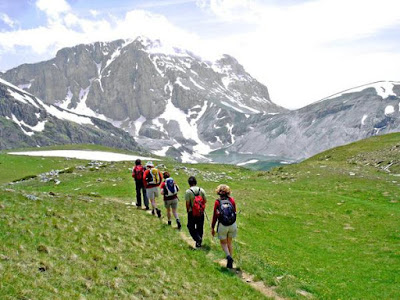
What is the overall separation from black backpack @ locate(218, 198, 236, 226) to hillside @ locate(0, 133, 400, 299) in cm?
224

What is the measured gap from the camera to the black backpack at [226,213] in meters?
16.9

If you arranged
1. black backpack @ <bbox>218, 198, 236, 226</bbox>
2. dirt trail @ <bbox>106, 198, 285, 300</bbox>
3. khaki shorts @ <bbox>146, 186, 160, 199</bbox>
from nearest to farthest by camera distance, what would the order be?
1. dirt trail @ <bbox>106, 198, 285, 300</bbox>
2. black backpack @ <bbox>218, 198, 236, 226</bbox>
3. khaki shorts @ <bbox>146, 186, 160, 199</bbox>

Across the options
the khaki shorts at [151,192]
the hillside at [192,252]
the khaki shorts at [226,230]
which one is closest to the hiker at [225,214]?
the khaki shorts at [226,230]

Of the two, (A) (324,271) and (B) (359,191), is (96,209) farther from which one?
(B) (359,191)

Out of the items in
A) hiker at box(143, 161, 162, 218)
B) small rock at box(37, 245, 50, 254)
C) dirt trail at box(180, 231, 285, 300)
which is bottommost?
dirt trail at box(180, 231, 285, 300)

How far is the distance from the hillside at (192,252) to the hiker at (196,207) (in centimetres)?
90

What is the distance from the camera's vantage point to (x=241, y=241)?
2336cm

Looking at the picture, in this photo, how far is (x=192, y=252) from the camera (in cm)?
1872

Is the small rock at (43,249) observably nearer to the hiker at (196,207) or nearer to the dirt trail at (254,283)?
the hiker at (196,207)

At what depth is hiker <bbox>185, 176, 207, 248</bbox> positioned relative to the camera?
19422 millimetres

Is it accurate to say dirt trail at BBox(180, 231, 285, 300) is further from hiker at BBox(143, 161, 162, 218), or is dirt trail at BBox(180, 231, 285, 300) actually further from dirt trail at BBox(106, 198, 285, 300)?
hiker at BBox(143, 161, 162, 218)

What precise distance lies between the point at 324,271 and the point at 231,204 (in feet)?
22.0

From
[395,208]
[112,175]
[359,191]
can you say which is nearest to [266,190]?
[359,191]

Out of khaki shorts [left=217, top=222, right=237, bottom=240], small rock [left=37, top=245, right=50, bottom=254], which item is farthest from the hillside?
khaki shorts [left=217, top=222, right=237, bottom=240]
